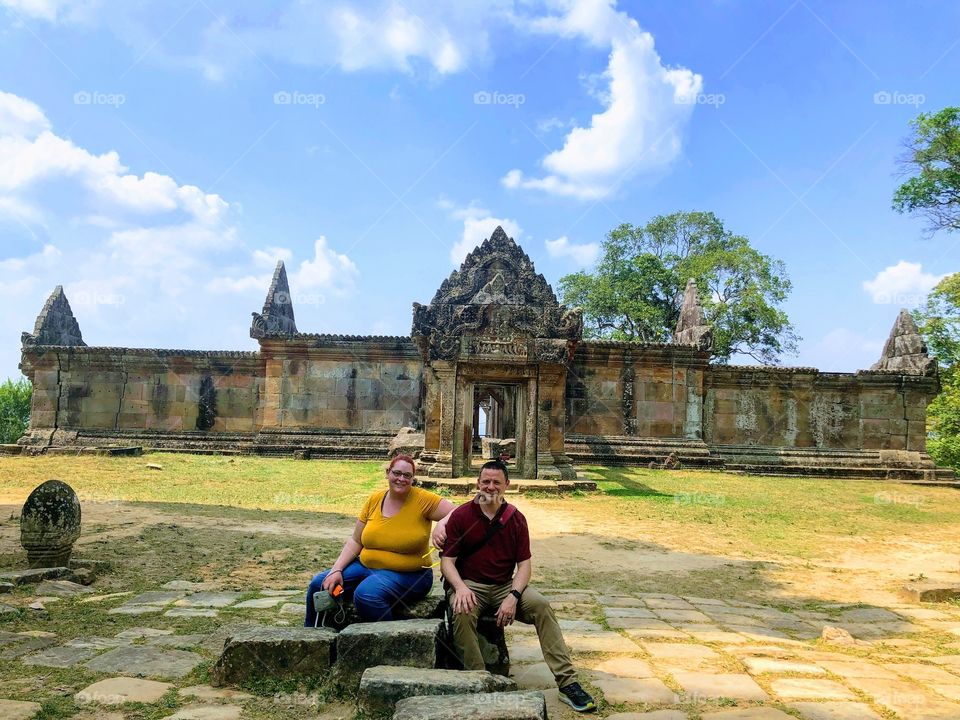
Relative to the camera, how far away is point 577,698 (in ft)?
11.6

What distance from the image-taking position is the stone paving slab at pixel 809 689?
3719 millimetres

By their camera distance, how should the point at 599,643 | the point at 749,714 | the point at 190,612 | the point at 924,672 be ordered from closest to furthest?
the point at 749,714 → the point at 924,672 → the point at 599,643 → the point at 190,612

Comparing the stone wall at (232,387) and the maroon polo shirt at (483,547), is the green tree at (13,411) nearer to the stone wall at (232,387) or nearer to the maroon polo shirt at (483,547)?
the stone wall at (232,387)

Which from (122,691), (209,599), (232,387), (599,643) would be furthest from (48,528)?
(232,387)

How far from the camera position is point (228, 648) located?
3.74m

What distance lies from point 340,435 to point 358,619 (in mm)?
16037

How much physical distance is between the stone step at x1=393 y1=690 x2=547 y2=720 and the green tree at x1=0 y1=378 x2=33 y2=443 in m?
41.7

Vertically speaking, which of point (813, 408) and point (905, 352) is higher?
point (905, 352)

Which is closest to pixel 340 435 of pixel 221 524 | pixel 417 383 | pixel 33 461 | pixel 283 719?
pixel 417 383

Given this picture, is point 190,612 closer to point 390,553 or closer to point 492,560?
point 390,553

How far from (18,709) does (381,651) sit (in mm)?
1719

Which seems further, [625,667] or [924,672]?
[924,672]

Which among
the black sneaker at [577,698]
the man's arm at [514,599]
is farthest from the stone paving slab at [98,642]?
the black sneaker at [577,698]

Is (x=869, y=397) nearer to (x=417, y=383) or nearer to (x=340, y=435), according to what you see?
(x=417, y=383)
